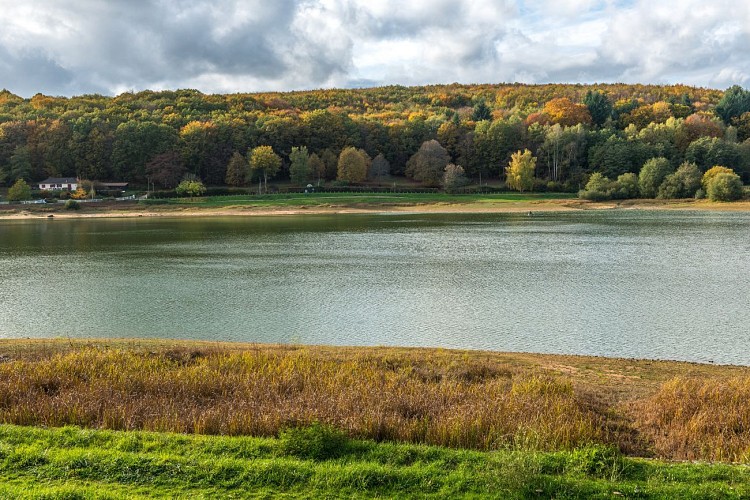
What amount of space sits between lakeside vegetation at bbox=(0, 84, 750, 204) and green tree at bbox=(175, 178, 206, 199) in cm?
59

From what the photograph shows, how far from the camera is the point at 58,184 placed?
104125 millimetres

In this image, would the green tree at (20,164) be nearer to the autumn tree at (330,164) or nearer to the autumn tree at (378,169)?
the autumn tree at (330,164)

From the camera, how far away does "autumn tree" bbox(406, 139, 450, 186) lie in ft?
359

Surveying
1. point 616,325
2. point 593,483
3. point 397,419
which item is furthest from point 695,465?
point 616,325

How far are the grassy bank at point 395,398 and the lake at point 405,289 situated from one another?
194 inches

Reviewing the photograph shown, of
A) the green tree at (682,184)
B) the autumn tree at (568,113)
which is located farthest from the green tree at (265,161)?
the green tree at (682,184)

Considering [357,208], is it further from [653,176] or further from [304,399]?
[304,399]

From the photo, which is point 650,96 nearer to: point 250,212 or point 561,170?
point 561,170

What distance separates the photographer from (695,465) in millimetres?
7711

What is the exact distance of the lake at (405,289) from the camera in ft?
66.6

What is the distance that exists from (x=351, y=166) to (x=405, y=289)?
80.9 meters

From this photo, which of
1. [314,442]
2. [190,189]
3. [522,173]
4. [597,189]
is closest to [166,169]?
[190,189]

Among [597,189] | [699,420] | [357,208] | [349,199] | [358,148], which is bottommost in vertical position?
[357,208]

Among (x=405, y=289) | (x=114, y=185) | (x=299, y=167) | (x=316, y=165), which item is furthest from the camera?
(x=316, y=165)
